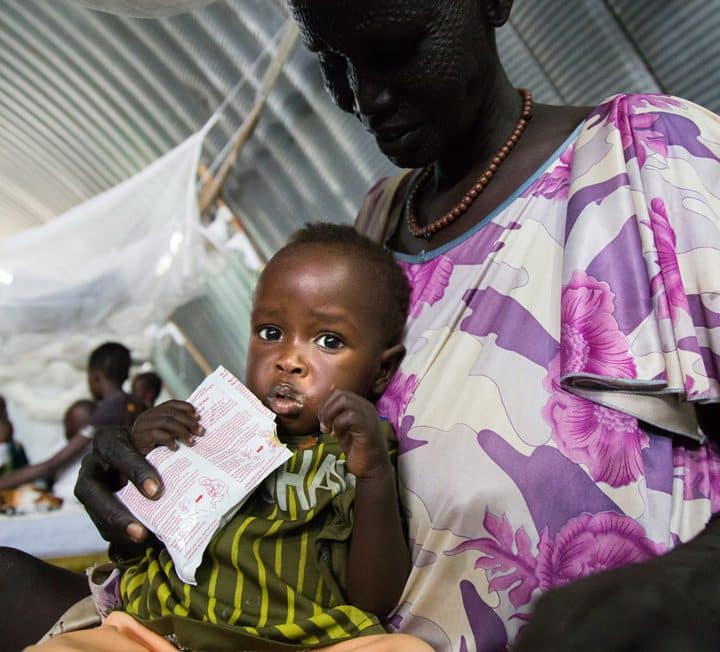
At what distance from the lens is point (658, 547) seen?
0.95 m

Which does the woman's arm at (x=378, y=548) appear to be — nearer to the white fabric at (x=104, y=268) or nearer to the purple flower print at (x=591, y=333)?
the purple flower print at (x=591, y=333)

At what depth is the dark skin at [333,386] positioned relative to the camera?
1.06 metres

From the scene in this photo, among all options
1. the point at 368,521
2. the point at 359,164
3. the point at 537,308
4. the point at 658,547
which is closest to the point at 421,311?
the point at 537,308

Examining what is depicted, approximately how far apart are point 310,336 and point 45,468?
11.9 ft

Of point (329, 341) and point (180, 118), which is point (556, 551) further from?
point (180, 118)

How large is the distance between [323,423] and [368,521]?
0.49 ft

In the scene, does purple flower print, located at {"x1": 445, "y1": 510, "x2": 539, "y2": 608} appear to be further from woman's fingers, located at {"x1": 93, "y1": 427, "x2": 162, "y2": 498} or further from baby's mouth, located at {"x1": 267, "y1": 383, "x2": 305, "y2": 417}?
woman's fingers, located at {"x1": 93, "y1": 427, "x2": 162, "y2": 498}

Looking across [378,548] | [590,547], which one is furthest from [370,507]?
[590,547]

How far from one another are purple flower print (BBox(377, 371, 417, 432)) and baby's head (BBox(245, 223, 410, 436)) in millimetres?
37

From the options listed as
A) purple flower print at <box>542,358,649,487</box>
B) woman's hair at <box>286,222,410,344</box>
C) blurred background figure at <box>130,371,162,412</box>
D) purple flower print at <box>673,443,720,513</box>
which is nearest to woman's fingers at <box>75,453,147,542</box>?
woman's hair at <box>286,222,410,344</box>

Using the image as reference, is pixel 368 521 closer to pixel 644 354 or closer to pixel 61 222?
pixel 644 354

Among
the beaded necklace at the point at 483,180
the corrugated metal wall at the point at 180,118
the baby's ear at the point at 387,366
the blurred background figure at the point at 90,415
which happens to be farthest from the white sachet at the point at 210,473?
the blurred background figure at the point at 90,415

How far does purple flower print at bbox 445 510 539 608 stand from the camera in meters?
0.99

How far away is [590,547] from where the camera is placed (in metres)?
0.97
